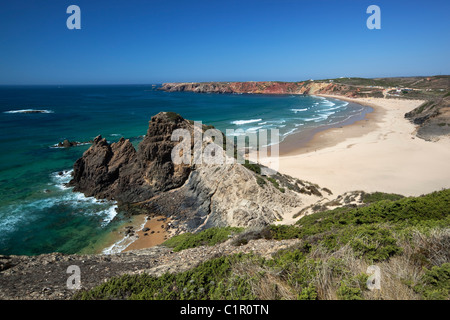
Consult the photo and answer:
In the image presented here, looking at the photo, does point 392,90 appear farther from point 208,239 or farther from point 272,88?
point 208,239

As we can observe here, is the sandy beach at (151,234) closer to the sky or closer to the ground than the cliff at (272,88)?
closer to the ground

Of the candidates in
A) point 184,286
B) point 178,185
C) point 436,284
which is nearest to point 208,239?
point 184,286

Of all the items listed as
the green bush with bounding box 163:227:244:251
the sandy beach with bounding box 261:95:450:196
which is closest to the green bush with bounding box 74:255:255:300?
the green bush with bounding box 163:227:244:251

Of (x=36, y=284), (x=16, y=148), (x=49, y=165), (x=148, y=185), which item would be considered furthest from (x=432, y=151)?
(x=16, y=148)

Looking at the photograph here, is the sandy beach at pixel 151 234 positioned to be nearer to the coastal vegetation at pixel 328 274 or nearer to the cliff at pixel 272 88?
the coastal vegetation at pixel 328 274

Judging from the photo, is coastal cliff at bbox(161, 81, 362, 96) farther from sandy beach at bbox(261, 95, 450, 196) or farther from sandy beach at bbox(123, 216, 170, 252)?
sandy beach at bbox(123, 216, 170, 252)

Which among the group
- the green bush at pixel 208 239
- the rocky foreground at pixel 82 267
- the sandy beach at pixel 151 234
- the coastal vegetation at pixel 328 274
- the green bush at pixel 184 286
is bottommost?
the sandy beach at pixel 151 234

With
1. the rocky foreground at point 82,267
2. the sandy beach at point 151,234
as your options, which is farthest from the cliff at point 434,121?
the rocky foreground at point 82,267
